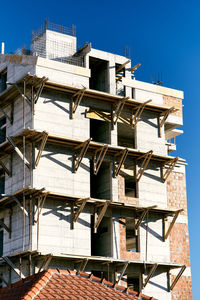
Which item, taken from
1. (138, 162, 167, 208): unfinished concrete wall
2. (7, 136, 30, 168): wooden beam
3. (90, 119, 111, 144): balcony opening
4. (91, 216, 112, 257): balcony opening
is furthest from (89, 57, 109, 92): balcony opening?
(91, 216, 112, 257): balcony opening

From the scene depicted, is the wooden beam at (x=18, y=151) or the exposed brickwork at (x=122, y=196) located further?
the exposed brickwork at (x=122, y=196)

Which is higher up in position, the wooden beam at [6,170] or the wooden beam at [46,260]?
the wooden beam at [6,170]

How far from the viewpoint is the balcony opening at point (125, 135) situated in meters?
52.7

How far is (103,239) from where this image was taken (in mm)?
48344

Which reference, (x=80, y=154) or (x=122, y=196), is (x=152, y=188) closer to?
(x=122, y=196)

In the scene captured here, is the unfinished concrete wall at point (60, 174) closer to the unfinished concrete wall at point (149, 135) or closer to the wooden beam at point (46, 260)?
the wooden beam at point (46, 260)

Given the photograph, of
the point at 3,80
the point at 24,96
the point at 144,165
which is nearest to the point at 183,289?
the point at 144,165

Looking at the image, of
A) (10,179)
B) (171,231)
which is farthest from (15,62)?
(171,231)

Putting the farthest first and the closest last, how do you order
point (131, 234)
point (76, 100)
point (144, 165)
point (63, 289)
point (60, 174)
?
1. point (131, 234)
2. point (144, 165)
3. point (76, 100)
4. point (60, 174)
5. point (63, 289)

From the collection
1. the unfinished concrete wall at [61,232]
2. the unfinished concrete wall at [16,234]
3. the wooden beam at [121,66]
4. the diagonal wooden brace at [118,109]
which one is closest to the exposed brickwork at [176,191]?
the diagonal wooden brace at [118,109]

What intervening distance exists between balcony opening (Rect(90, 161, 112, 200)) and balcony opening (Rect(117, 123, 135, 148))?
4.39 metres

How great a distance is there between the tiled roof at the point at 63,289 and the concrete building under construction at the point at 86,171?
11.8 meters

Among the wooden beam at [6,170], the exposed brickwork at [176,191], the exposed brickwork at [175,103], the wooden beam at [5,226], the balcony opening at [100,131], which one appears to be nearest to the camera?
the wooden beam at [5,226]

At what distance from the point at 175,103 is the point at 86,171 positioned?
11716mm
